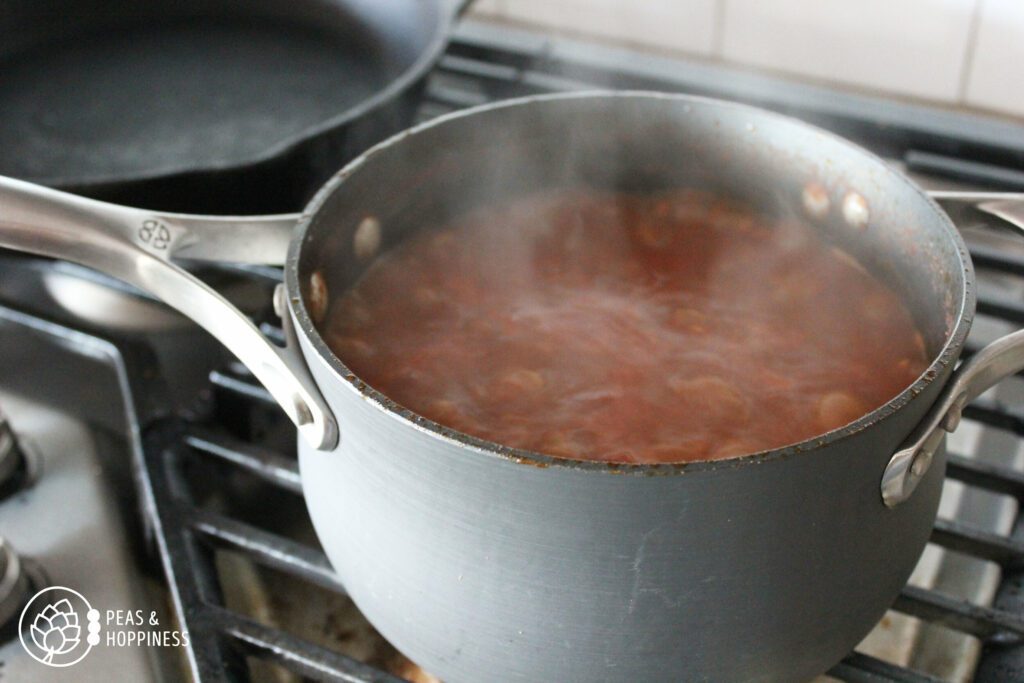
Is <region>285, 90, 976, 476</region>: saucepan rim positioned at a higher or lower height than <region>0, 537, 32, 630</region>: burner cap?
higher

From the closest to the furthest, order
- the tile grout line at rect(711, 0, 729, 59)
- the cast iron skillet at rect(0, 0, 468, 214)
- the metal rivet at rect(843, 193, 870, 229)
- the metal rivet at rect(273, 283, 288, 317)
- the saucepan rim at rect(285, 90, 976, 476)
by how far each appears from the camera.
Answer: the saucepan rim at rect(285, 90, 976, 476) < the metal rivet at rect(273, 283, 288, 317) < the metal rivet at rect(843, 193, 870, 229) < the cast iron skillet at rect(0, 0, 468, 214) < the tile grout line at rect(711, 0, 729, 59)

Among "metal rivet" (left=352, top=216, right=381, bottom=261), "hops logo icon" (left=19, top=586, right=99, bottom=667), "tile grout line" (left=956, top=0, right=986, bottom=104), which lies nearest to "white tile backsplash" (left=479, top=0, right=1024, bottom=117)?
"tile grout line" (left=956, top=0, right=986, bottom=104)

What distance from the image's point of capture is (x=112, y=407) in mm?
929

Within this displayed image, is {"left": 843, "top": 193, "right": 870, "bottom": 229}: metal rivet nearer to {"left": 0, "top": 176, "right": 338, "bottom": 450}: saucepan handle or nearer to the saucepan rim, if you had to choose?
the saucepan rim

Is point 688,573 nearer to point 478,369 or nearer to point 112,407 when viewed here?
point 478,369

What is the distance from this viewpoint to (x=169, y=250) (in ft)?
2.04

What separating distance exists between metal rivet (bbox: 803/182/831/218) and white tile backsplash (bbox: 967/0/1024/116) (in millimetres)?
444

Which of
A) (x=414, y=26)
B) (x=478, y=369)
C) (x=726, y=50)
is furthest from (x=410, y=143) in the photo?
(x=726, y=50)

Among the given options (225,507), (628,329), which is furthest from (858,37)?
(225,507)

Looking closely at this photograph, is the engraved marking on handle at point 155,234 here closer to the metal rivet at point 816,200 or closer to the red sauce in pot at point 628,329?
the red sauce in pot at point 628,329

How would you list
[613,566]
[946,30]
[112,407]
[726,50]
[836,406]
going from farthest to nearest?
[726,50], [946,30], [112,407], [836,406], [613,566]

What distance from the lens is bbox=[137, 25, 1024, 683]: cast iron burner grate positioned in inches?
27.5

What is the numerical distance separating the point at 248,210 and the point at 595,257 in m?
0.30

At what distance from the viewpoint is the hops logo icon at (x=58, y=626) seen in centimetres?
70
